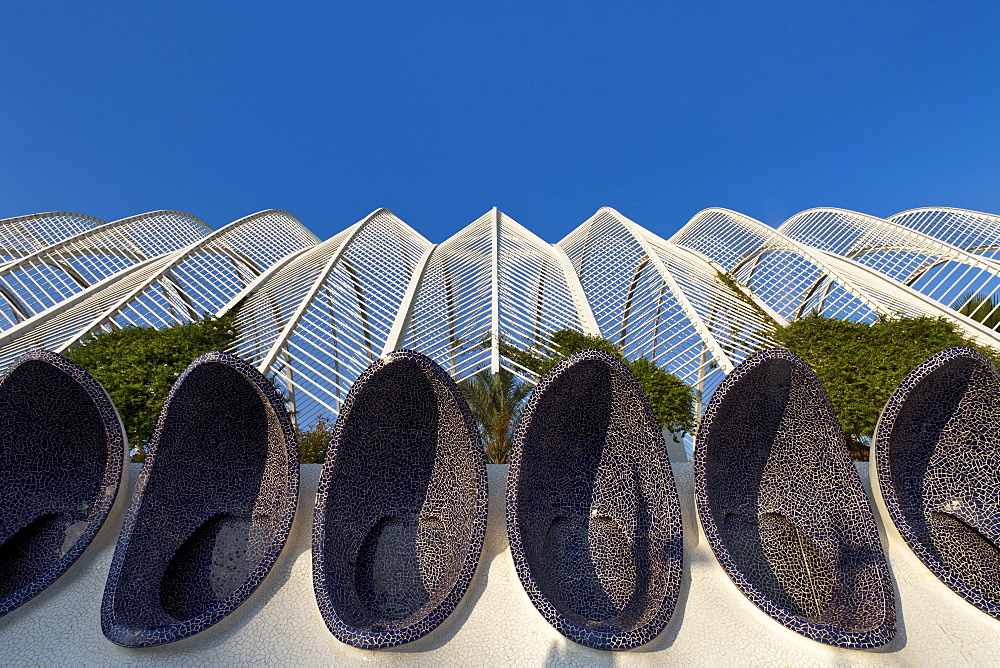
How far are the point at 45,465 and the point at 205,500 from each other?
3.10 m

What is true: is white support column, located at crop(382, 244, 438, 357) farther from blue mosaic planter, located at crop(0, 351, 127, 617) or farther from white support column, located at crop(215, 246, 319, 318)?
blue mosaic planter, located at crop(0, 351, 127, 617)

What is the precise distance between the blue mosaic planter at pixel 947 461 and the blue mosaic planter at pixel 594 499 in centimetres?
402

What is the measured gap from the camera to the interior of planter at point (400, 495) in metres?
7.27

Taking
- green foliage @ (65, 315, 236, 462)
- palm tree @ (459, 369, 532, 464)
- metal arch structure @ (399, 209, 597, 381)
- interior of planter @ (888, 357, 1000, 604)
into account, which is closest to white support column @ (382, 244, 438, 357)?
metal arch structure @ (399, 209, 597, 381)

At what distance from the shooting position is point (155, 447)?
746 cm

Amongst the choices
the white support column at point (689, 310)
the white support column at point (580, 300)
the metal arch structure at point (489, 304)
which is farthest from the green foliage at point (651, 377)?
the white support column at point (689, 310)

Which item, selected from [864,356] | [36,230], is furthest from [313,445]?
[36,230]

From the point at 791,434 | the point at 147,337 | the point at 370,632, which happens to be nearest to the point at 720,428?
the point at 791,434

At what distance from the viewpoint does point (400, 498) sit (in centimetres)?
810

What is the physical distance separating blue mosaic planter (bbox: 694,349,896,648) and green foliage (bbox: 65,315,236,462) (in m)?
12.5

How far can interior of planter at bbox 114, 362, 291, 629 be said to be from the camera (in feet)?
23.5

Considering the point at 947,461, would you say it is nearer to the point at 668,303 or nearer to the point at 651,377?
the point at 651,377

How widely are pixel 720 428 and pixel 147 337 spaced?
14.9 meters

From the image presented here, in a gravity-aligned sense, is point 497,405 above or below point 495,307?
below
